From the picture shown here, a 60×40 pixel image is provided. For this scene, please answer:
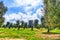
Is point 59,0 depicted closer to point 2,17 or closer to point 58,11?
point 58,11

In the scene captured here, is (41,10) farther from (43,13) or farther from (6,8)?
(6,8)

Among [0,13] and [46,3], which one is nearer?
[46,3]

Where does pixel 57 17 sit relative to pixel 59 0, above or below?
below

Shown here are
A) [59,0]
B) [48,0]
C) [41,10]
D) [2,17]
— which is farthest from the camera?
[2,17]

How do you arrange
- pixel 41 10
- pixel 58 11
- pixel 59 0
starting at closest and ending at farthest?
pixel 58 11
pixel 59 0
pixel 41 10

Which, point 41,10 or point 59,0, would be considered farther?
point 41,10

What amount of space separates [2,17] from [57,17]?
5474cm

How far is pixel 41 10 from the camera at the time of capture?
9006 centimetres

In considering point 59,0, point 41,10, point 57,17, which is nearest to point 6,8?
point 41,10

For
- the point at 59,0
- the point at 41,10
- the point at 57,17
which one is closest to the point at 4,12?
the point at 41,10

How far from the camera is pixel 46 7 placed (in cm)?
8844

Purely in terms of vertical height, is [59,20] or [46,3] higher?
[46,3]

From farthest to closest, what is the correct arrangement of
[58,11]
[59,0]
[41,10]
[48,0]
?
1. [41,10]
2. [48,0]
3. [59,0]
4. [58,11]

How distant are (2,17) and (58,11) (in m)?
54.9
